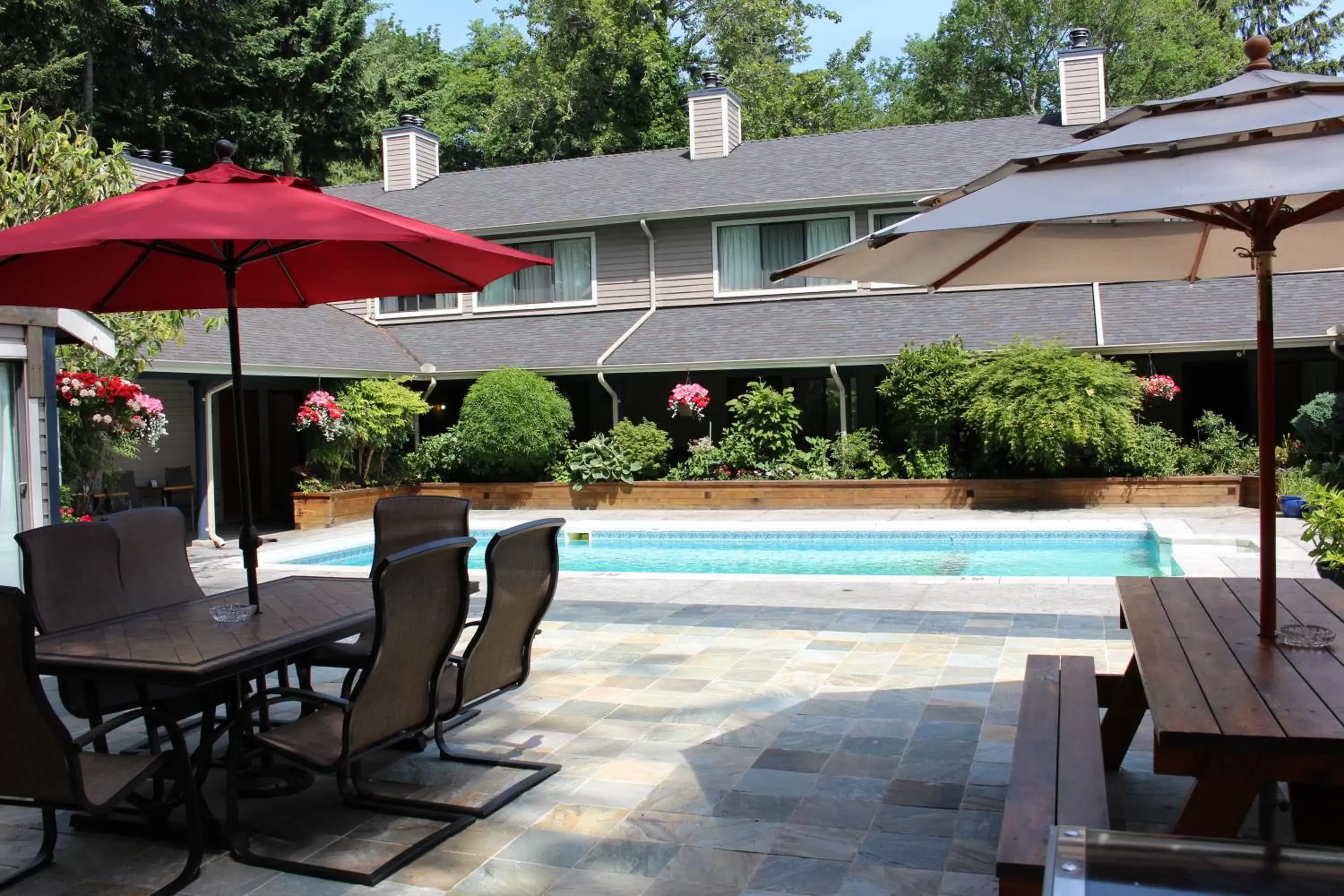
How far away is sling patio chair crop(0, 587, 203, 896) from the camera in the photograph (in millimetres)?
3318

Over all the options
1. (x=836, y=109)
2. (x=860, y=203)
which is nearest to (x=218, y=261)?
(x=860, y=203)

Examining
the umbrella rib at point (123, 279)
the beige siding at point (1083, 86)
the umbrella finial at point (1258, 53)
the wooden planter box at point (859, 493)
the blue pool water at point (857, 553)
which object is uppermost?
the beige siding at point (1083, 86)

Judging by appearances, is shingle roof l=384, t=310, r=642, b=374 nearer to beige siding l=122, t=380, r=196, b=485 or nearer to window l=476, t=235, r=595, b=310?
window l=476, t=235, r=595, b=310

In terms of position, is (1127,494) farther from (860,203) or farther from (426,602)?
(426,602)

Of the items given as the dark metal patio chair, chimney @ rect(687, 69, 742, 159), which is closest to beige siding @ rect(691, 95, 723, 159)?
chimney @ rect(687, 69, 742, 159)

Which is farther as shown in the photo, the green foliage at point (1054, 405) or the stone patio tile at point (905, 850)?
the green foliage at point (1054, 405)

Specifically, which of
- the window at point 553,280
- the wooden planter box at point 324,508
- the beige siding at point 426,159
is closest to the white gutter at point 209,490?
the wooden planter box at point 324,508

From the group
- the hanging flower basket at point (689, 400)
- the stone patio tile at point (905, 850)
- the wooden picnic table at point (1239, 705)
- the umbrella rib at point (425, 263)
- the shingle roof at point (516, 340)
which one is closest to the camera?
the wooden picnic table at point (1239, 705)

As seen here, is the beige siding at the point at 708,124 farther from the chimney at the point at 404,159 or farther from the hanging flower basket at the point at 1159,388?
the hanging flower basket at the point at 1159,388

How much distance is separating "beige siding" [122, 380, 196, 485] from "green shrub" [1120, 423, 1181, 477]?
1406 centimetres

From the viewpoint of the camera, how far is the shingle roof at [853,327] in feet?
54.0

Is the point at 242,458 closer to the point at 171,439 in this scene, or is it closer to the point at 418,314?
the point at 171,439

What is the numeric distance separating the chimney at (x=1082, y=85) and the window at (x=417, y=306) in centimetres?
1224

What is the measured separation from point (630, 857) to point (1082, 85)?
747 inches
